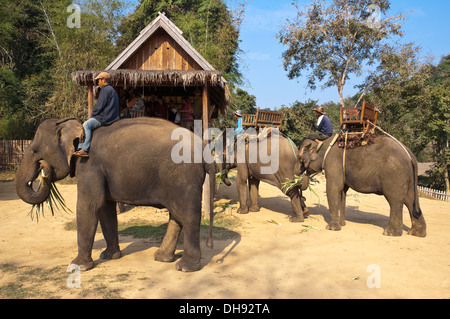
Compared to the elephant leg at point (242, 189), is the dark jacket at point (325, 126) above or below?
above

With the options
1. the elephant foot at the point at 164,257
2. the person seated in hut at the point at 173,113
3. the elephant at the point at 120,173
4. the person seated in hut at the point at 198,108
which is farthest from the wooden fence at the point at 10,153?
the elephant foot at the point at 164,257

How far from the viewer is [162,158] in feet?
17.2

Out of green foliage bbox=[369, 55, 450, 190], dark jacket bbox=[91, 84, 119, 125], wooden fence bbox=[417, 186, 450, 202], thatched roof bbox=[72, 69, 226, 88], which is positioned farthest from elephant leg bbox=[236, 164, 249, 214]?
green foliage bbox=[369, 55, 450, 190]

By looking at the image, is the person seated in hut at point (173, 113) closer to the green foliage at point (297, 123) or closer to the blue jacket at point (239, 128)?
the blue jacket at point (239, 128)

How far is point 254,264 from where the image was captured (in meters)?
5.68

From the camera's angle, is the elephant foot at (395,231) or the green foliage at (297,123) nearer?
the elephant foot at (395,231)

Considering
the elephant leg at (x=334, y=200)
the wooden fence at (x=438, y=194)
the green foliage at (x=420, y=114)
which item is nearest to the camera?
the elephant leg at (x=334, y=200)

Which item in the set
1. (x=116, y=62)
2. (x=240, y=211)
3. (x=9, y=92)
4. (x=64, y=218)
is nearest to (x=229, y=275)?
(x=240, y=211)

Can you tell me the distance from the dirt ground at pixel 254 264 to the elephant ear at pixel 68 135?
1794 mm

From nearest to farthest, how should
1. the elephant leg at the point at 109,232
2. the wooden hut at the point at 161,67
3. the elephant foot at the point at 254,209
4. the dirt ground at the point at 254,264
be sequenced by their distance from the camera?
1. the dirt ground at the point at 254,264
2. the elephant leg at the point at 109,232
3. the wooden hut at the point at 161,67
4. the elephant foot at the point at 254,209

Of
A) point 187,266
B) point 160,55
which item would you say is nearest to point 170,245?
point 187,266

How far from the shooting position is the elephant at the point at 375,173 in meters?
7.57
